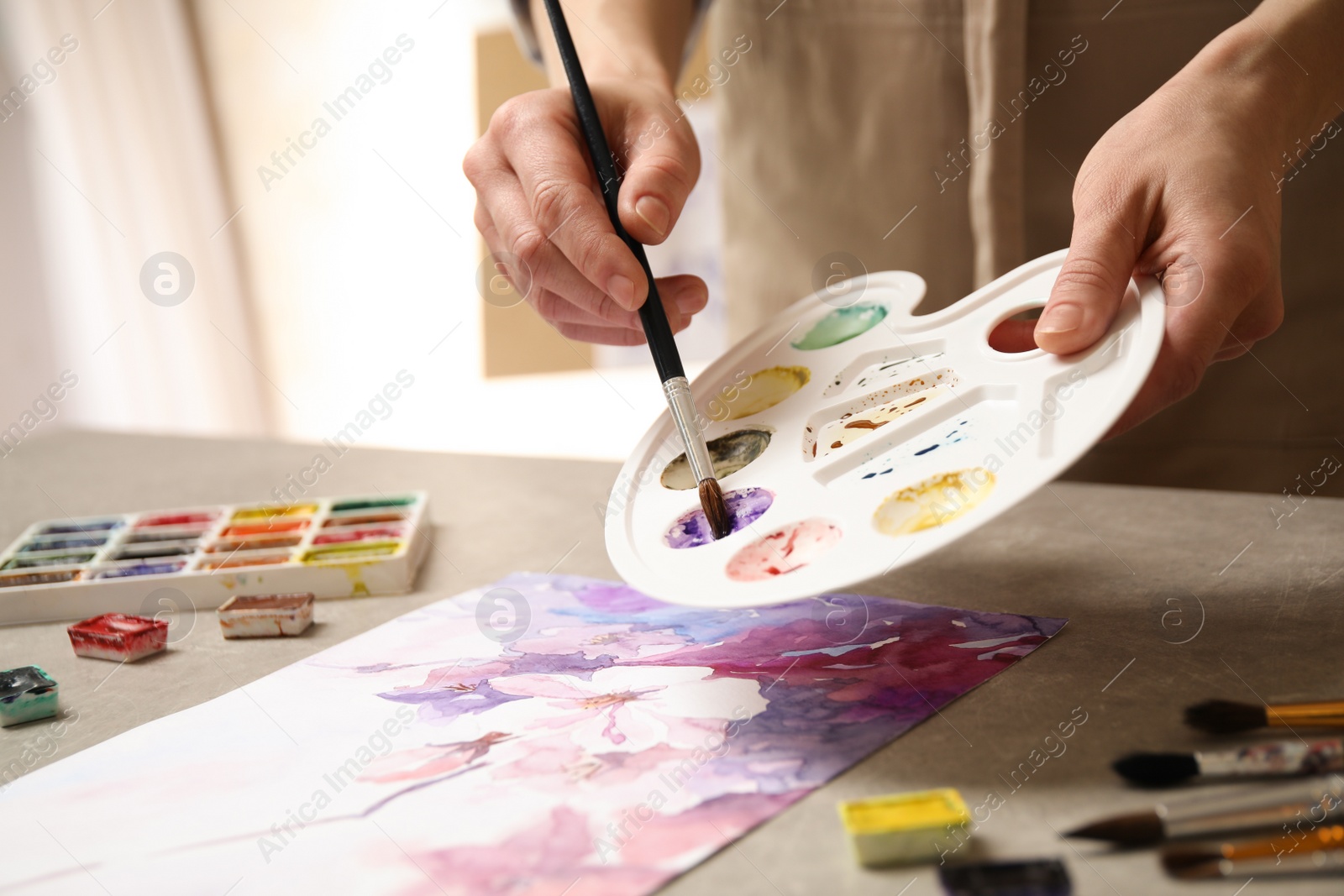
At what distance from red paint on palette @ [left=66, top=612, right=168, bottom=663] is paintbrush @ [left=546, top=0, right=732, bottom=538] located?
0.48 metres

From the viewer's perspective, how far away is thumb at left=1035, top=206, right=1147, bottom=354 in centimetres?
71

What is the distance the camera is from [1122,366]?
26.7 inches

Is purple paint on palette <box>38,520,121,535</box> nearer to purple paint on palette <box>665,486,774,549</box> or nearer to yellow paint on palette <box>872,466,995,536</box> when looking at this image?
purple paint on palette <box>665,486,774,549</box>

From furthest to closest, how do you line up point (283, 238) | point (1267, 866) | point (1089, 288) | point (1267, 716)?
point (283, 238) → point (1089, 288) → point (1267, 716) → point (1267, 866)

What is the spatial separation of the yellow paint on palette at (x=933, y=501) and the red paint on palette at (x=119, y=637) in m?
0.62

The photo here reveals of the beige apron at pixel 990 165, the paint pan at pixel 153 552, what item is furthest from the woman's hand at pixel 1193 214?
the paint pan at pixel 153 552

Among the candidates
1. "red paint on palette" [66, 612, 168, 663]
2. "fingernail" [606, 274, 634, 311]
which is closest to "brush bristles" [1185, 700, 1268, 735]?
"fingernail" [606, 274, 634, 311]

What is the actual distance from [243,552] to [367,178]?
286 centimetres

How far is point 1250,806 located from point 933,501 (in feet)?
0.77

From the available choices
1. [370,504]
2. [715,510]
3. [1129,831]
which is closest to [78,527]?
[370,504]

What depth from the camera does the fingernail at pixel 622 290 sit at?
931mm

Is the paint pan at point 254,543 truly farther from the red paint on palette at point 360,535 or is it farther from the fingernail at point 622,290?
the fingernail at point 622,290

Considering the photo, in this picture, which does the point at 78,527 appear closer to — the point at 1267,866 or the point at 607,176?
the point at 607,176

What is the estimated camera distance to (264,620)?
919 mm
